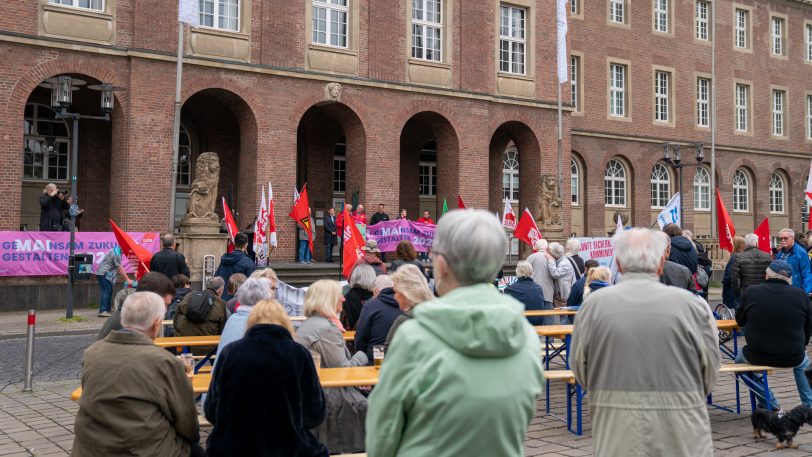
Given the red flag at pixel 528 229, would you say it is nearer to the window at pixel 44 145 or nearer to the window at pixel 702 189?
the window at pixel 44 145

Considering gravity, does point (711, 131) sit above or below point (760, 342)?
above

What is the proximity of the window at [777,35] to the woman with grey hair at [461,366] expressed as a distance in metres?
44.8


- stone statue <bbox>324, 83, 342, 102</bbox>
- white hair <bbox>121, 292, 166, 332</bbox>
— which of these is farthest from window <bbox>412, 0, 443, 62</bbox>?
white hair <bbox>121, 292, 166, 332</bbox>

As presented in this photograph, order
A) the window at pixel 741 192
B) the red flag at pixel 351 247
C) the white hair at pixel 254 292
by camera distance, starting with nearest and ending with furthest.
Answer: the white hair at pixel 254 292 → the red flag at pixel 351 247 → the window at pixel 741 192

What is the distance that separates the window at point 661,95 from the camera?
37.3m

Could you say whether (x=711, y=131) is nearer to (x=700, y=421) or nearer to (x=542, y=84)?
(x=542, y=84)

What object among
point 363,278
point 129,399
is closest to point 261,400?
point 129,399

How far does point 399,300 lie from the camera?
6.27 m

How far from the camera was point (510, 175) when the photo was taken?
33406mm

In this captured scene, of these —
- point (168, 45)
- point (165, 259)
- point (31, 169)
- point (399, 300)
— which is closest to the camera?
point (399, 300)

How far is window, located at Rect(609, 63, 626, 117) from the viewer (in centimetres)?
3575

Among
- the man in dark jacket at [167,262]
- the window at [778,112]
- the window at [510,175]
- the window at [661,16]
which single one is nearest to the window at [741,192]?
the window at [778,112]

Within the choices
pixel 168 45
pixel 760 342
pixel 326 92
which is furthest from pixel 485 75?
pixel 760 342

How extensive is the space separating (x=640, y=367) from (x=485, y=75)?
24.4 metres
